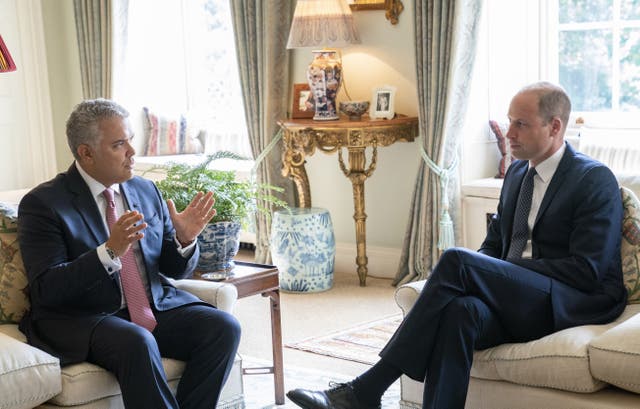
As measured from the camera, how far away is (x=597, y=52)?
5.04 metres

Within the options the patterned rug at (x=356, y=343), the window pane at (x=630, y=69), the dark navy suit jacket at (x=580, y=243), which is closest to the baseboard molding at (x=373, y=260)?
the patterned rug at (x=356, y=343)

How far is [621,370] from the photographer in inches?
99.3

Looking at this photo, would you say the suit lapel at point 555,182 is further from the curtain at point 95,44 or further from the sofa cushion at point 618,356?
the curtain at point 95,44

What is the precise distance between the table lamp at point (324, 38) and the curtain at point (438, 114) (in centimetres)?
44

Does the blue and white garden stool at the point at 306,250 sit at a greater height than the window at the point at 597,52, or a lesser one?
lesser

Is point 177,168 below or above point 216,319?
above

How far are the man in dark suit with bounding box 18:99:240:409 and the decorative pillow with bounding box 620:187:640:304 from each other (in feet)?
4.13

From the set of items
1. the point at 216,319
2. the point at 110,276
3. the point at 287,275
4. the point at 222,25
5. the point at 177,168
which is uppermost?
the point at 222,25

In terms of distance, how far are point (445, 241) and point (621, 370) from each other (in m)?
2.49

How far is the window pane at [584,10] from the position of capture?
4996 mm

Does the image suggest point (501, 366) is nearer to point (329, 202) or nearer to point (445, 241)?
point (445, 241)

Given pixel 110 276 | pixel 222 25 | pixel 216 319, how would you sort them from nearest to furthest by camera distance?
pixel 110 276
pixel 216 319
pixel 222 25

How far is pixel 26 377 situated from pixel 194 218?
29.7 inches

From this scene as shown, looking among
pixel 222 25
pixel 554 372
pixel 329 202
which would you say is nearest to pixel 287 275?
pixel 329 202
